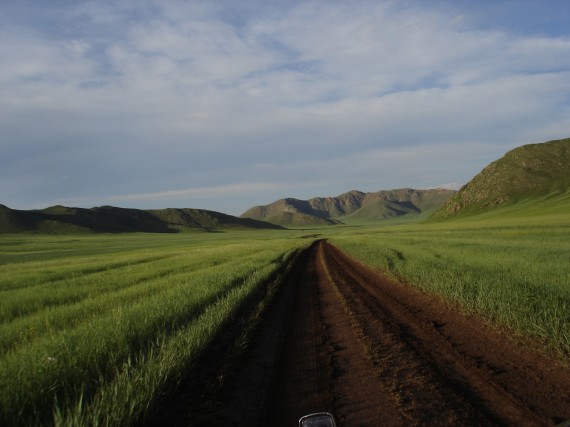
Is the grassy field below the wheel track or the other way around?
the other way around

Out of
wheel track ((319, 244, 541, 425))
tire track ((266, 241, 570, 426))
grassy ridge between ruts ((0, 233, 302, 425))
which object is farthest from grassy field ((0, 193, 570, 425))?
wheel track ((319, 244, 541, 425))

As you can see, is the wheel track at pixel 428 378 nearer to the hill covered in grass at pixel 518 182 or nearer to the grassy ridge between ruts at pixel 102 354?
the grassy ridge between ruts at pixel 102 354

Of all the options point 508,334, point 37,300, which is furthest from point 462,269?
point 37,300

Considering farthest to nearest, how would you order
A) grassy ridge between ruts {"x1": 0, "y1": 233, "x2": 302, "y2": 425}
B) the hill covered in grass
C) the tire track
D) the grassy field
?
the hill covered in grass, the tire track, the grassy field, grassy ridge between ruts {"x1": 0, "y1": 233, "x2": 302, "y2": 425}

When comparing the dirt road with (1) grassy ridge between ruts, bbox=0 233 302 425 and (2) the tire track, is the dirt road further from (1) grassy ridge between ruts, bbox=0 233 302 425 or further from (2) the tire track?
(1) grassy ridge between ruts, bbox=0 233 302 425

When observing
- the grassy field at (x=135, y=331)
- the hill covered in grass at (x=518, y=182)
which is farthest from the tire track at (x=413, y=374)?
the hill covered in grass at (x=518, y=182)

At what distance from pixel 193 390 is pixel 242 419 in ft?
4.00

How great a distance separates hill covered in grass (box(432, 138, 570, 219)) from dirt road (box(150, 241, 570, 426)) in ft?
548

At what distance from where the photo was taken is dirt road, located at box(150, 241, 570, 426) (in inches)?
207

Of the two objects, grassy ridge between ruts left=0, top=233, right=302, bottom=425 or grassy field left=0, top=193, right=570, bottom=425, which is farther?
grassy field left=0, top=193, right=570, bottom=425

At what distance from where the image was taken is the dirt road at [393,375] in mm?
5246

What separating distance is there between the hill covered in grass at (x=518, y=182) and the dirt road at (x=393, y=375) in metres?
167

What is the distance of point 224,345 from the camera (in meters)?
8.51

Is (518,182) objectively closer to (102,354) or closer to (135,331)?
(135,331)
